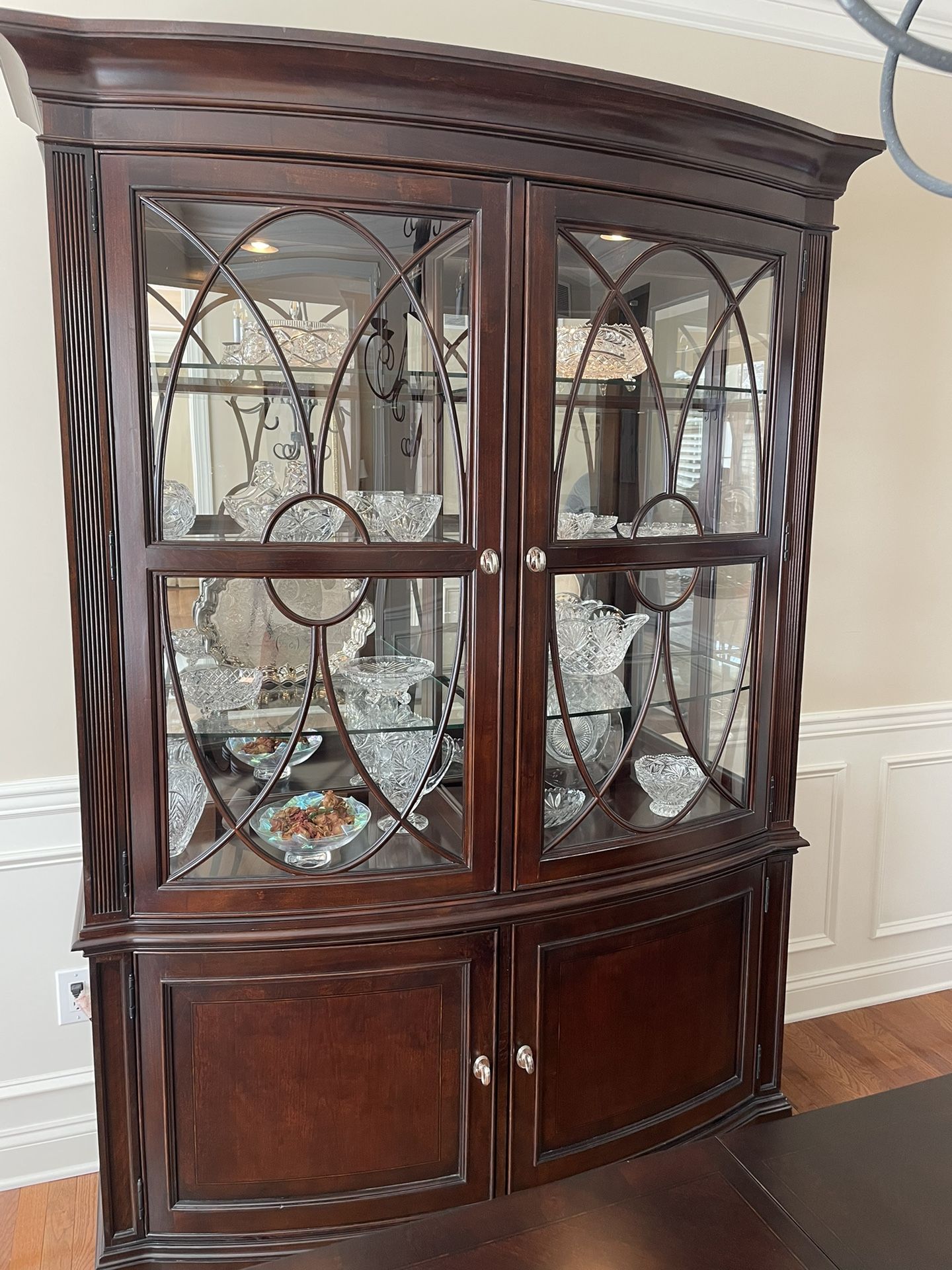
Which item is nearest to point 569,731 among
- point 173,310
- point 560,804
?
point 560,804

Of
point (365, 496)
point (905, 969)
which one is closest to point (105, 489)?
point (365, 496)

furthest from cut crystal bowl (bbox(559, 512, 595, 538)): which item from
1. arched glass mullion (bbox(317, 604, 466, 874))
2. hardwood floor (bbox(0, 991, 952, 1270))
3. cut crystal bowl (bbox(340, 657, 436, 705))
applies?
hardwood floor (bbox(0, 991, 952, 1270))

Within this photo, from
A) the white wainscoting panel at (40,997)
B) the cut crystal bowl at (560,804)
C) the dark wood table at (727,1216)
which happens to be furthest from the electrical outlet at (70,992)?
the dark wood table at (727,1216)

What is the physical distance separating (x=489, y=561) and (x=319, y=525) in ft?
0.91

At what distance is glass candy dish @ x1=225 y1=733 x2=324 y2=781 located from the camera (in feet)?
4.94

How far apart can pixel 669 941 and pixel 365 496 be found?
3.40 feet

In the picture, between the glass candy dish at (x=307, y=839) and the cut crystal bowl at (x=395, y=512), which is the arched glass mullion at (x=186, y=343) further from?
the glass candy dish at (x=307, y=839)

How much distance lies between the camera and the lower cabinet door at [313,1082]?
5.02 feet

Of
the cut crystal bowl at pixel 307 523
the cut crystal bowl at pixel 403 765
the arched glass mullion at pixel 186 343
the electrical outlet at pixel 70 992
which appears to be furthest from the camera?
the electrical outlet at pixel 70 992

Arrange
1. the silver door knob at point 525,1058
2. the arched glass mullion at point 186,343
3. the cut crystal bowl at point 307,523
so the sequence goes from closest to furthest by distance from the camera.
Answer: the arched glass mullion at point 186,343
the cut crystal bowl at point 307,523
the silver door knob at point 525,1058

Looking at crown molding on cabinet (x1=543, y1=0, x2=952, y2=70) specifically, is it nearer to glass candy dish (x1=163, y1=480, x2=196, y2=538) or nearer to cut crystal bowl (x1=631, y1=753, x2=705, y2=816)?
glass candy dish (x1=163, y1=480, x2=196, y2=538)

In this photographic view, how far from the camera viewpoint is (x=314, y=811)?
1.56 meters

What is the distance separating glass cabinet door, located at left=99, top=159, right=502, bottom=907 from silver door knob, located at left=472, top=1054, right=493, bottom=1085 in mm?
328

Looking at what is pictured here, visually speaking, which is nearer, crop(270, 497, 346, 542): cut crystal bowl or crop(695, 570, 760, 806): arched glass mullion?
crop(270, 497, 346, 542): cut crystal bowl
